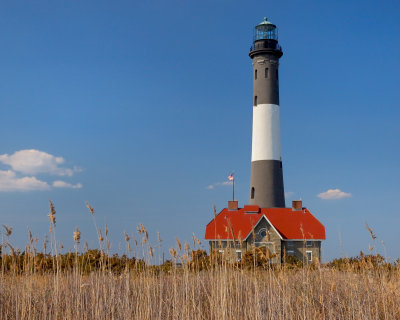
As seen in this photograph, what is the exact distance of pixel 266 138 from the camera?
28.4m

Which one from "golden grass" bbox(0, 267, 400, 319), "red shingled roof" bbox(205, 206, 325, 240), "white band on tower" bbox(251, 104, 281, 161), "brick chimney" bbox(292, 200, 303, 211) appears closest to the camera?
"golden grass" bbox(0, 267, 400, 319)

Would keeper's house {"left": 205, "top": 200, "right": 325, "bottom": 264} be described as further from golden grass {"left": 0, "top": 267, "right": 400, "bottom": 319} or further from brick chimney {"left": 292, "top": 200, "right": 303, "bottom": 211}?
golden grass {"left": 0, "top": 267, "right": 400, "bottom": 319}

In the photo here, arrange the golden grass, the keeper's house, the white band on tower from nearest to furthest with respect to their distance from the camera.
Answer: the golden grass → the keeper's house → the white band on tower

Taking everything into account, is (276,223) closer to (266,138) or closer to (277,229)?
(277,229)

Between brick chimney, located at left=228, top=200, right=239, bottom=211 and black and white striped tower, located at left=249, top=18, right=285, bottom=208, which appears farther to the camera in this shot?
brick chimney, located at left=228, top=200, right=239, bottom=211

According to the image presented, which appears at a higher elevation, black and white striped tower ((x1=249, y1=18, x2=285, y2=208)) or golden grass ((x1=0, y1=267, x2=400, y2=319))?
black and white striped tower ((x1=249, y1=18, x2=285, y2=208))

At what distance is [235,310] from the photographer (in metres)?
5.99

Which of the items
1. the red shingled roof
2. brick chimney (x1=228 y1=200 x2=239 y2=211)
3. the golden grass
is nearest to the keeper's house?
the red shingled roof

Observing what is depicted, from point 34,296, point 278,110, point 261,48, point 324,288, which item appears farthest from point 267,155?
point 34,296

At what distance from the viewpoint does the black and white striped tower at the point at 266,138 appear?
92.4ft

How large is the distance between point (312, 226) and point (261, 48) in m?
12.3

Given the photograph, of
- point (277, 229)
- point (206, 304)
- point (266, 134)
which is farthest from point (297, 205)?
point (206, 304)

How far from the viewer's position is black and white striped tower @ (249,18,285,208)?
28.2m

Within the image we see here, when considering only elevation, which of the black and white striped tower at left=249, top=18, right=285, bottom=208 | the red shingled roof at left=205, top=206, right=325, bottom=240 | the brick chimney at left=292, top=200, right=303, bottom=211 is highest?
the black and white striped tower at left=249, top=18, right=285, bottom=208
